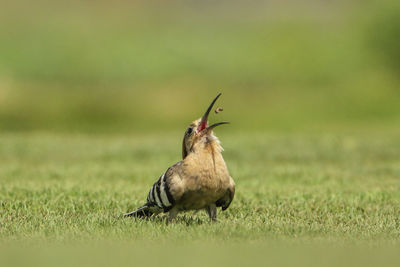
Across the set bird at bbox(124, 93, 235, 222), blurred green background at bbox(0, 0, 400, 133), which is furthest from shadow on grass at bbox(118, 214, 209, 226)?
blurred green background at bbox(0, 0, 400, 133)

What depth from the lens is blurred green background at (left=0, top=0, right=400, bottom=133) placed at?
28281mm

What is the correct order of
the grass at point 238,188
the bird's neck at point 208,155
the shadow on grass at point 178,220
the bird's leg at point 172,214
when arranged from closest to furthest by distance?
the grass at point 238,188 → the bird's neck at point 208,155 → the bird's leg at point 172,214 → the shadow on grass at point 178,220

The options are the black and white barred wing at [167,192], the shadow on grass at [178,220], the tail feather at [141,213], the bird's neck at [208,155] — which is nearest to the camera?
the black and white barred wing at [167,192]

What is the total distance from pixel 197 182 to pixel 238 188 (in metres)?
4.50

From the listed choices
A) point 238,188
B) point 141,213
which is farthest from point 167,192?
point 238,188

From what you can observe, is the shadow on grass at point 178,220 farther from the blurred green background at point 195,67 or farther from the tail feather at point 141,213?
the blurred green background at point 195,67

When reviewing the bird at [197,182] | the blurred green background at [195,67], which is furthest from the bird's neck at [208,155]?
the blurred green background at [195,67]

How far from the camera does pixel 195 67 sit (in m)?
35.5

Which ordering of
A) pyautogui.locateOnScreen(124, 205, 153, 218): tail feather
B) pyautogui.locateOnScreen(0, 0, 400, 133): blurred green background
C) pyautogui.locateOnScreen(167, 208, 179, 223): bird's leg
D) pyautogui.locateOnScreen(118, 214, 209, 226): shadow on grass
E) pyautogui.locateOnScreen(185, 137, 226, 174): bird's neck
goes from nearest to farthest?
pyautogui.locateOnScreen(185, 137, 226, 174): bird's neck, pyautogui.locateOnScreen(167, 208, 179, 223): bird's leg, pyautogui.locateOnScreen(118, 214, 209, 226): shadow on grass, pyautogui.locateOnScreen(124, 205, 153, 218): tail feather, pyautogui.locateOnScreen(0, 0, 400, 133): blurred green background

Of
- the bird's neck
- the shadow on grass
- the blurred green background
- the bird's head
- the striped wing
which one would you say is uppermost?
the blurred green background

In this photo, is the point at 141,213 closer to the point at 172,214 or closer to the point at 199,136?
the point at 172,214

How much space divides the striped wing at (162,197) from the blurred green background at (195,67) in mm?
17375

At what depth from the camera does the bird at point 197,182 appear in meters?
7.69

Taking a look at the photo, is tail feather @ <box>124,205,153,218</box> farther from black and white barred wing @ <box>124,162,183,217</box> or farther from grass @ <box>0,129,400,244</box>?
black and white barred wing @ <box>124,162,183,217</box>
